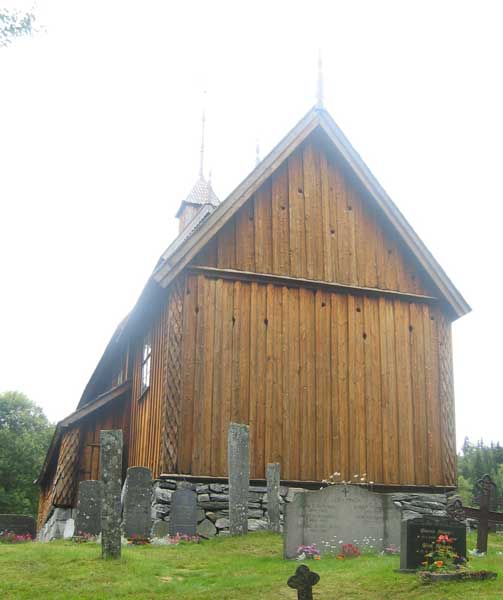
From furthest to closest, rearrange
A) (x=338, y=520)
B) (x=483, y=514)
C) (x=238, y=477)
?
(x=238, y=477) → (x=483, y=514) → (x=338, y=520)

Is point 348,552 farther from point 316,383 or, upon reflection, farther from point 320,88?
point 320,88

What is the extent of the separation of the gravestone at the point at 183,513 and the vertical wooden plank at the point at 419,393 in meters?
6.04

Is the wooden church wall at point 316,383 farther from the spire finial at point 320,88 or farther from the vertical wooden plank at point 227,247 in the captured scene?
the spire finial at point 320,88

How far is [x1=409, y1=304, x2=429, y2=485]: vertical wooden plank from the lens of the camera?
21.2m

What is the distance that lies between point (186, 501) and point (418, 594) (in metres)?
7.87

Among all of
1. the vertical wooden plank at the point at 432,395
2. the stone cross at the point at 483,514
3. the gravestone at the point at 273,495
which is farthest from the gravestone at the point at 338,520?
the vertical wooden plank at the point at 432,395

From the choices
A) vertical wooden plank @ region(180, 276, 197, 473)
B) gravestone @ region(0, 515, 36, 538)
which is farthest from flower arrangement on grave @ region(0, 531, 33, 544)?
vertical wooden plank @ region(180, 276, 197, 473)

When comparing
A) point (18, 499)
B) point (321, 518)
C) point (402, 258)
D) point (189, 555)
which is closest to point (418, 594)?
point (321, 518)

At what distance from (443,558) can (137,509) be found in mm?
6988

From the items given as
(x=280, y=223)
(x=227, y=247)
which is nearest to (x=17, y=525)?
(x=227, y=247)

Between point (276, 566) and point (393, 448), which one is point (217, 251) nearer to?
point (393, 448)

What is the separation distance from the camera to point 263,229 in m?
21.4

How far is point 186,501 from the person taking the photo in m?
17.8

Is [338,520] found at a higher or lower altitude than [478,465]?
lower
